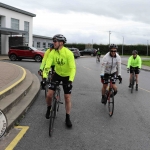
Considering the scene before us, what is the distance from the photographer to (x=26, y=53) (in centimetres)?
2809

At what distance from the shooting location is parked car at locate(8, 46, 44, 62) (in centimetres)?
2767

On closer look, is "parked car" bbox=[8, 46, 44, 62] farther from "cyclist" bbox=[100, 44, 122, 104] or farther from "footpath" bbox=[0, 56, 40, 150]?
"cyclist" bbox=[100, 44, 122, 104]

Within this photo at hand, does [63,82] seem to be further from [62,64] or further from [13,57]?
[13,57]

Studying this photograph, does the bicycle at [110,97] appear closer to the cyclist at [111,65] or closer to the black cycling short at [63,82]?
the cyclist at [111,65]

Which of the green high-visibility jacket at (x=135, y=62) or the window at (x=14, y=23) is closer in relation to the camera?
the green high-visibility jacket at (x=135, y=62)

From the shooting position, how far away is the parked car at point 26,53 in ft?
90.8

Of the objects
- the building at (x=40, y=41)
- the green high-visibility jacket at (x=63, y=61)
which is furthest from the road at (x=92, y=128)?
the building at (x=40, y=41)

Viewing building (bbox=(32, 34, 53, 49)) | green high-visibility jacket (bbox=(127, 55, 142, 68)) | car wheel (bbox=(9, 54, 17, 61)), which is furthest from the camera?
building (bbox=(32, 34, 53, 49))

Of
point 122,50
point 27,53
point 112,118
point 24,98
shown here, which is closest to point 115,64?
point 112,118

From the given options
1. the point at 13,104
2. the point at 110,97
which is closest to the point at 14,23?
the point at 13,104

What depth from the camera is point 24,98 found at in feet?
25.6

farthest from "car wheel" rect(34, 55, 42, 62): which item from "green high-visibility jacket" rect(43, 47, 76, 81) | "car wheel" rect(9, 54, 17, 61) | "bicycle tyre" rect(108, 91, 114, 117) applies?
"green high-visibility jacket" rect(43, 47, 76, 81)

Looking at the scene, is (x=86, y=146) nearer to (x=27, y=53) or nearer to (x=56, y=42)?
(x=56, y=42)

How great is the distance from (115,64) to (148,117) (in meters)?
1.69
